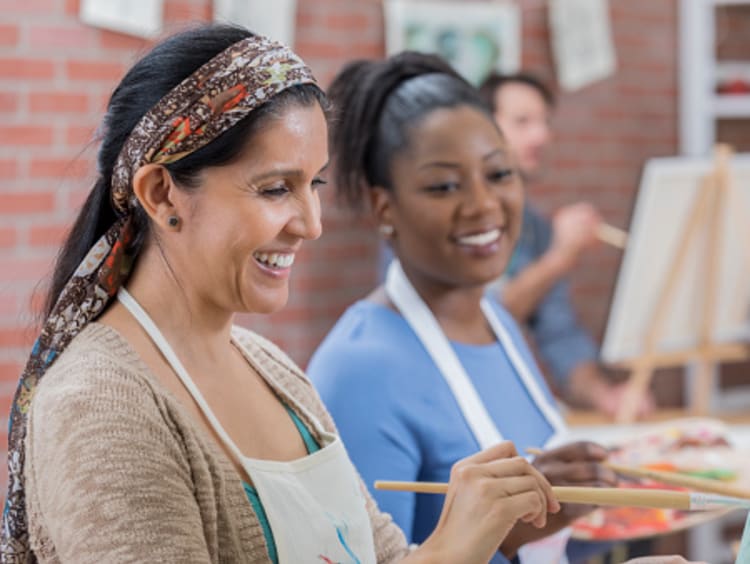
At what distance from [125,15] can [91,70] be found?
163 millimetres

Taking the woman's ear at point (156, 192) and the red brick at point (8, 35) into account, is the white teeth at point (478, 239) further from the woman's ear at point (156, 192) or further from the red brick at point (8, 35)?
the red brick at point (8, 35)

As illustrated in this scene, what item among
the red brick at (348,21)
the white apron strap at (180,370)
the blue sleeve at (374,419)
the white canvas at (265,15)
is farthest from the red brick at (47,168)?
the white apron strap at (180,370)

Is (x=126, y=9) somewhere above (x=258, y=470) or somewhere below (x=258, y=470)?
above

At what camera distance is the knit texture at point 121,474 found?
931mm

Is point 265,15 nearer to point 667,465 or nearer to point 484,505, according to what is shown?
point 667,465

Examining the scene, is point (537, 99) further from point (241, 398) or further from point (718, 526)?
point (241, 398)

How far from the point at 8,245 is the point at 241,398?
162 cm

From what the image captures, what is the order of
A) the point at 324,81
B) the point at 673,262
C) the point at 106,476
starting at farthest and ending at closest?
1. the point at 324,81
2. the point at 673,262
3. the point at 106,476

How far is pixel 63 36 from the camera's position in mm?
2707

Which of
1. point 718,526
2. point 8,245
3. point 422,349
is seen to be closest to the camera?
point 422,349

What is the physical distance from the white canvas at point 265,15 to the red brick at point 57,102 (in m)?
0.47

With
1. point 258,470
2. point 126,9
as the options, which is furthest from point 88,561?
point 126,9

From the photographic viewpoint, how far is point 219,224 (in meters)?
1.08

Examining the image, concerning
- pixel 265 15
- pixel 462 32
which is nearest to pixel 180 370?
pixel 265 15
